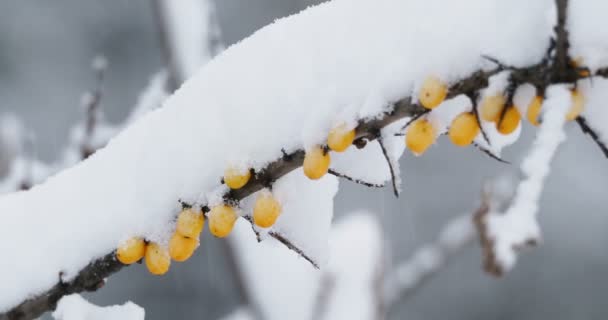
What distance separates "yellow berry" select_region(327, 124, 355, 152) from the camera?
158 cm

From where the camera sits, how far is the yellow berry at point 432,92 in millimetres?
1492

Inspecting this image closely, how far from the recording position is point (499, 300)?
43.5 feet

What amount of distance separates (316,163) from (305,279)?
3289 millimetres

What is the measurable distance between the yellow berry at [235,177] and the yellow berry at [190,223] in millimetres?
117

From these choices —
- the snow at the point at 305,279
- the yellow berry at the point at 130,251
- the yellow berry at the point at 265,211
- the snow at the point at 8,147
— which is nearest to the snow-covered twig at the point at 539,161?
the yellow berry at the point at 265,211

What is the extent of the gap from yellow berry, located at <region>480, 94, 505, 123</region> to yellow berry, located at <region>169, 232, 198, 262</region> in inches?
27.5

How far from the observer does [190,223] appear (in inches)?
67.1

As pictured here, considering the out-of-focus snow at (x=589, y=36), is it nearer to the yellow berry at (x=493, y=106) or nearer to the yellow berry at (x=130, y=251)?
the yellow berry at (x=493, y=106)

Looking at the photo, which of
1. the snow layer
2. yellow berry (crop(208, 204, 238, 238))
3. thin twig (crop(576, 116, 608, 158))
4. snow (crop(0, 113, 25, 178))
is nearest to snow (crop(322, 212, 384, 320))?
snow (crop(0, 113, 25, 178))

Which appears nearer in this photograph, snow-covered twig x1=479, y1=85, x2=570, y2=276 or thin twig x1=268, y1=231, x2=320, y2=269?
snow-covered twig x1=479, y1=85, x2=570, y2=276

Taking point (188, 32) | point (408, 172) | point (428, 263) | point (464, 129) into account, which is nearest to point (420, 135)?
point (464, 129)

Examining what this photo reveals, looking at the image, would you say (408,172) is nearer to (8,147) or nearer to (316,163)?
(8,147)

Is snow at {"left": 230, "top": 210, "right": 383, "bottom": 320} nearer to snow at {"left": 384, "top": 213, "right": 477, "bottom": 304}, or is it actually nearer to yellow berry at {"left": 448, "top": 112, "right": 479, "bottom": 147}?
snow at {"left": 384, "top": 213, "right": 477, "bottom": 304}

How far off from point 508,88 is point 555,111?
15 cm
